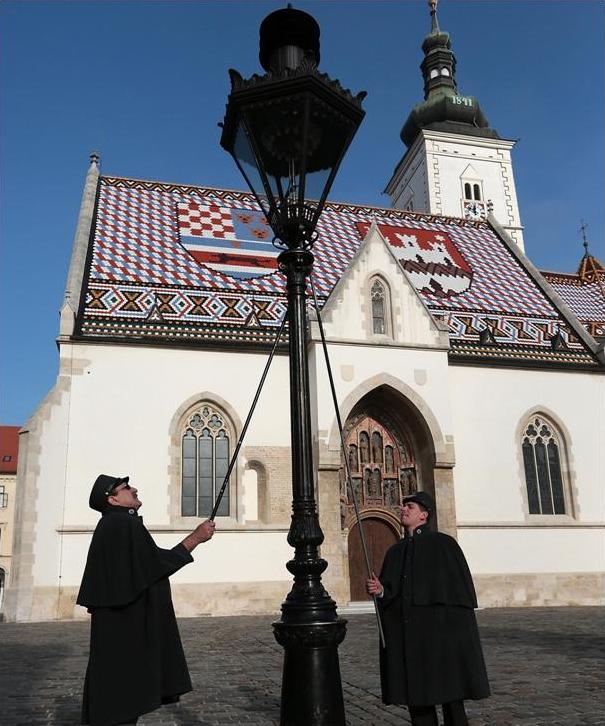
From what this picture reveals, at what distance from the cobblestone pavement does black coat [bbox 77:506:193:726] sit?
1.91 m

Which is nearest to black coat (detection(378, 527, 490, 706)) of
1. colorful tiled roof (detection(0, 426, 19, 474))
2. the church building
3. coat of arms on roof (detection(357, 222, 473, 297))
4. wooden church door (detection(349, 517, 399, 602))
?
the church building

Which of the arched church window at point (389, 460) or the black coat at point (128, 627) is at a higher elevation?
the arched church window at point (389, 460)

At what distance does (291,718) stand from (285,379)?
44.7 feet

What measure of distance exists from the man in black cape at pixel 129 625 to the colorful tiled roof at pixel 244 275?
12.9 m

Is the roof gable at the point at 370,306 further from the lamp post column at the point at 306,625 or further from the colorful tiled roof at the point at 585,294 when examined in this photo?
the lamp post column at the point at 306,625

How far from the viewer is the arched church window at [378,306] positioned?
1814 centimetres

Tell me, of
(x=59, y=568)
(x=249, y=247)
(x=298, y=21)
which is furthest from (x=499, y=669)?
(x=249, y=247)

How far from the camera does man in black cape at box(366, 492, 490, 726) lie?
4488 mm

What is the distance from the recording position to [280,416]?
17.3m

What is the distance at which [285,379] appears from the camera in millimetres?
17734

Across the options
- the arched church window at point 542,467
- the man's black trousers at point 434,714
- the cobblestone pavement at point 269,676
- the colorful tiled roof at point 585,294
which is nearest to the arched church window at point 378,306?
the arched church window at point 542,467

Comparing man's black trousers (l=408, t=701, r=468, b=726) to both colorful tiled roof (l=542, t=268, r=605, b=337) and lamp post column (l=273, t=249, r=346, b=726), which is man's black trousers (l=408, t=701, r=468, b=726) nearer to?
lamp post column (l=273, t=249, r=346, b=726)

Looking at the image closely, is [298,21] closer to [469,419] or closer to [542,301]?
[469,419]

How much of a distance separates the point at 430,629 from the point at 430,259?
19.4 m
